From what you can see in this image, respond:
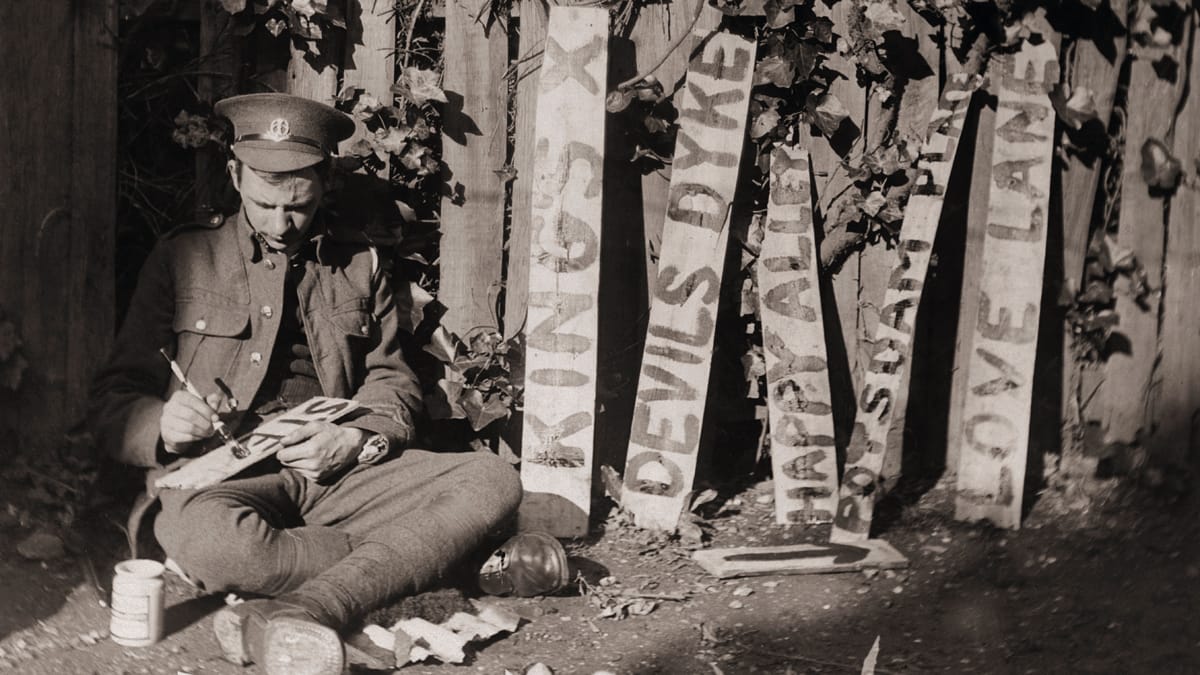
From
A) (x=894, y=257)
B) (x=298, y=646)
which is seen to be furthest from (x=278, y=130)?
(x=894, y=257)

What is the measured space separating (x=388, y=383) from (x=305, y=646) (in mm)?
1209

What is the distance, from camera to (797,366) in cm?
450

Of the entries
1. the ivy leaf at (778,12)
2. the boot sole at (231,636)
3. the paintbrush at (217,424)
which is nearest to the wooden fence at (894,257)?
the ivy leaf at (778,12)

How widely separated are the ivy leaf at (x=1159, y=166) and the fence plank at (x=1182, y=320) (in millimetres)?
34

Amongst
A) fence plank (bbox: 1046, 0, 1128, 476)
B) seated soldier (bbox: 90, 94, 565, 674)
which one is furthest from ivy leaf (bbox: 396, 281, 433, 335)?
fence plank (bbox: 1046, 0, 1128, 476)

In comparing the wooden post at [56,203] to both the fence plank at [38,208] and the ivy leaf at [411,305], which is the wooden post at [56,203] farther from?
the ivy leaf at [411,305]

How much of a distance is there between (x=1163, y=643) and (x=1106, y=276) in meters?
1.50

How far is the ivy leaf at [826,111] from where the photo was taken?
4.49m

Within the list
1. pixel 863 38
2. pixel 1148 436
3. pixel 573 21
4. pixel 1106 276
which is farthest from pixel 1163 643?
pixel 573 21

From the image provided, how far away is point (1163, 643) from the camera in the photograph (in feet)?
11.2

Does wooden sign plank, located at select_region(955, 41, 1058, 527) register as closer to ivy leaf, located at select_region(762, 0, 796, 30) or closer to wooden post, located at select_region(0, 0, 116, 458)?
ivy leaf, located at select_region(762, 0, 796, 30)

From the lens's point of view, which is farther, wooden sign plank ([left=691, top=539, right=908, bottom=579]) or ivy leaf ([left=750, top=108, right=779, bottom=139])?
ivy leaf ([left=750, top=108, right=779, bottom=139])

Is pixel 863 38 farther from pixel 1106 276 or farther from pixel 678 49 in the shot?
pixel 1106 276

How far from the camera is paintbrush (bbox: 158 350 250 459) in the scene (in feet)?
12.0
